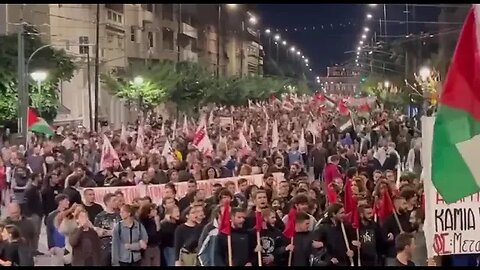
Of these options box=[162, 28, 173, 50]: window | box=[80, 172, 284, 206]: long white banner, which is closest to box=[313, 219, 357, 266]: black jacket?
box=[80, 172, 284, 206]: long white banner

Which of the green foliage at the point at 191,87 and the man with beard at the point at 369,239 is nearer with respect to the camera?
A: the man with beard at the point at 369,239

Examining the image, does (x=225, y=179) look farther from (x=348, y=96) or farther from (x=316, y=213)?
(x=348, y=96)

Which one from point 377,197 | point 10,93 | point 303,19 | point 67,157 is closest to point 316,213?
point 377,197

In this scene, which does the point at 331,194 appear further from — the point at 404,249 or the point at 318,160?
the point at 404,249

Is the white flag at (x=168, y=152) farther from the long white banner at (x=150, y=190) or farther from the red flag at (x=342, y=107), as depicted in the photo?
the red flag at (x=342, y=107)

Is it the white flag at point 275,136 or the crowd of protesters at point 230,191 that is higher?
the white flag at point 275,136

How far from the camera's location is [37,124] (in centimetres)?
623

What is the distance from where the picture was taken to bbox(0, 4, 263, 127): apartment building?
6.11 m

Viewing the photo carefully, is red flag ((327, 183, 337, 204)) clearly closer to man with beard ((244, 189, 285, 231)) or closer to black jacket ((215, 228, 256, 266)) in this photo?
man with beard ((244, 189, 285, 231))

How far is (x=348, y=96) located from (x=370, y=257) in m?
1.25

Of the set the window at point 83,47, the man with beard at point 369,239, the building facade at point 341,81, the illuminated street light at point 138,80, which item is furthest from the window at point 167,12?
the man with beard at point 369,239

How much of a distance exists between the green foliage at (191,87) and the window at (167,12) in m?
0.32

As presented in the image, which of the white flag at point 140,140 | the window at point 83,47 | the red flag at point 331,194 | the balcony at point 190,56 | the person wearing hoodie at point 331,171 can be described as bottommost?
the red flag at point 331,194

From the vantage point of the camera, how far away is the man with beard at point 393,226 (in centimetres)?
605
